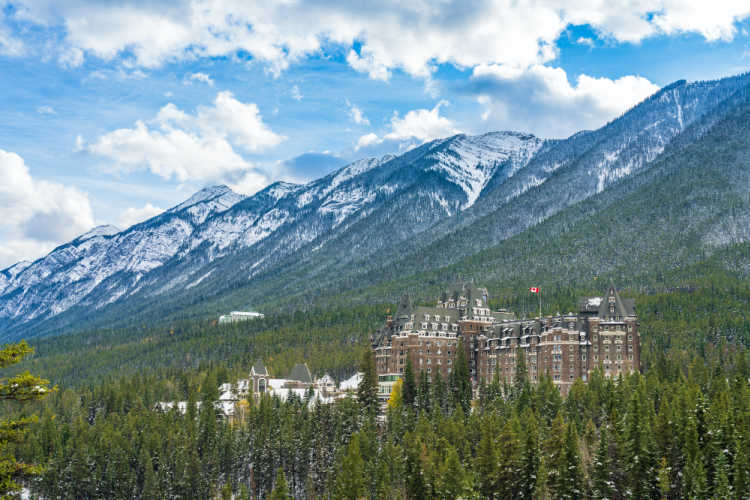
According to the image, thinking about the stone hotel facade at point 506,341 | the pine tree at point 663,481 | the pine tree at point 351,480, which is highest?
the stone hotel facade at point 506,341

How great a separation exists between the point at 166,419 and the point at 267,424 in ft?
81.8

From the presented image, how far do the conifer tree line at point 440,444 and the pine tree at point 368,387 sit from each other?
0.27 metres

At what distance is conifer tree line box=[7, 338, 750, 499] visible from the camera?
9238 cm

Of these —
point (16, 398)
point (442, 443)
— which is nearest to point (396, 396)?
point (442, 443)

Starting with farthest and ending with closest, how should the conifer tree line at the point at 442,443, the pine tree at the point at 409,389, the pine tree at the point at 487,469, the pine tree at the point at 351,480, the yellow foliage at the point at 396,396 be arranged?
1. the yellow foliage at the point at 396,396
2. the pine tree at the point at 409,389
3. the pine tree at the point at 351,480
4. the pine tree at the point at 487,469
5. the conifer tree line at the point at 442,443

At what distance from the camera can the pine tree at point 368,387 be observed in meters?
150

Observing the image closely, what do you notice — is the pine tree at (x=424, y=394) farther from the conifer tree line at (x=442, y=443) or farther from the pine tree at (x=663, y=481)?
the pine tree at (x=663, y=481)

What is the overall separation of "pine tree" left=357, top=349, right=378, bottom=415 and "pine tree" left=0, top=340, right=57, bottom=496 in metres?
114

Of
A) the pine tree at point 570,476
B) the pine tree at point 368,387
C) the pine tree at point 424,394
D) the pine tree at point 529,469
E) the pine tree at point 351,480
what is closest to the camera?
the pine tree at point 570,476

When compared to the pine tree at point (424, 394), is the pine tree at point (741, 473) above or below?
below

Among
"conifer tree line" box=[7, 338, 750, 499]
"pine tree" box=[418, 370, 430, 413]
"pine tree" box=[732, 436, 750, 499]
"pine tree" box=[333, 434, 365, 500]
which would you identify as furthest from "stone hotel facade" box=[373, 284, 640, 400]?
"pine tree" box=[732, 436, 750, 499]

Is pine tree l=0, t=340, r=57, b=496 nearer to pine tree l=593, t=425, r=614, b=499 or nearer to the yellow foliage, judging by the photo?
pine tree l=593, t=425, r=614, b=499

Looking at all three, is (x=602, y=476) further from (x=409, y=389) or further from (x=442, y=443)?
(x=409, y=389)

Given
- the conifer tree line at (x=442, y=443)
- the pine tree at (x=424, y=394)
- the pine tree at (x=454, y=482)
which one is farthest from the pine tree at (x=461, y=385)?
the pine tree at (x=454, y=482)
